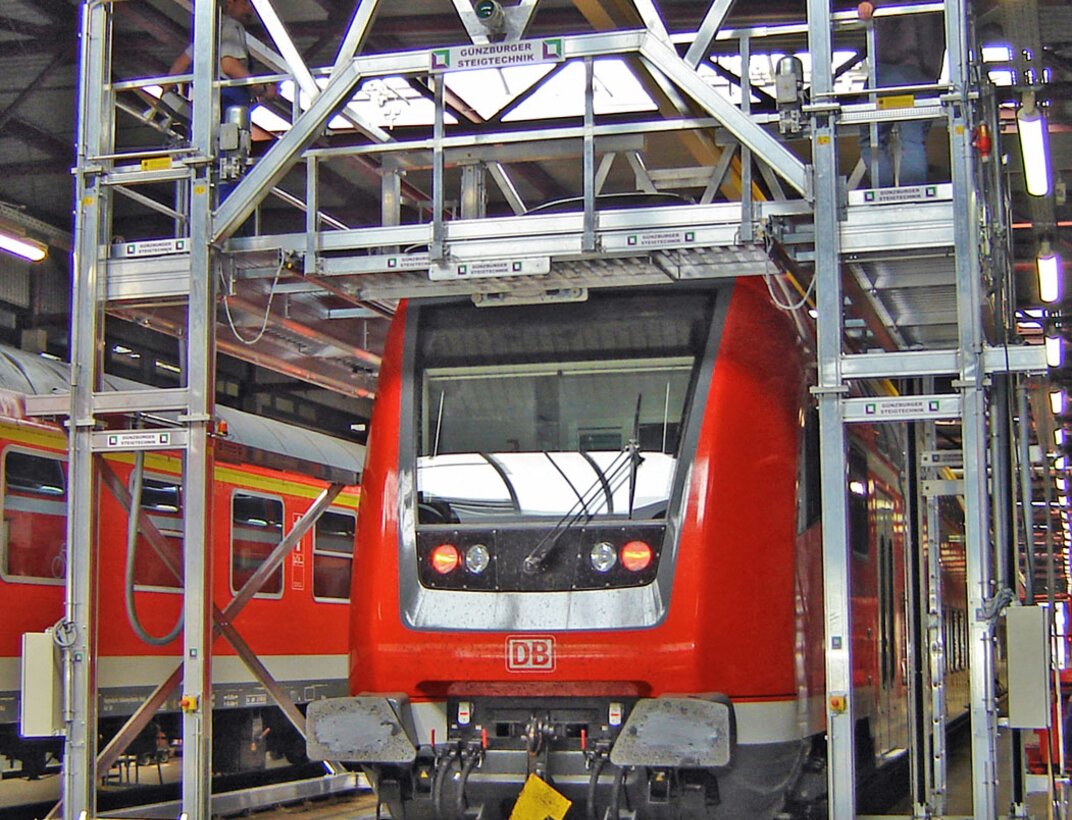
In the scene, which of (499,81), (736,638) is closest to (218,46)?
(736,638)

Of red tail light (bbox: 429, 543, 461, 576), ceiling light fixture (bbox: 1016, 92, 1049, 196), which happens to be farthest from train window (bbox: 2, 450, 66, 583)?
ceiling light fixture (bbox: 1016, 92, 1049, 196)

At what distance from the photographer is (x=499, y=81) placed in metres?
14.6

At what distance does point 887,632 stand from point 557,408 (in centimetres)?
374

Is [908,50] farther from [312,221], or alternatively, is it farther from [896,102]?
[312,221]

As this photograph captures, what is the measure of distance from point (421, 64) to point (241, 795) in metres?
6.59

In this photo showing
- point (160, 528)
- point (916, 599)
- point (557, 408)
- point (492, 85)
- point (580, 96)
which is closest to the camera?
point (557, 408)

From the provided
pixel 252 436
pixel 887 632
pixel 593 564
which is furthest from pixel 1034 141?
pixel 252 436

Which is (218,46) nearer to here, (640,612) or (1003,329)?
(640,612)

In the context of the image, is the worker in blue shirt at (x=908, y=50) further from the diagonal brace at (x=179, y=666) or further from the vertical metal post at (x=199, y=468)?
the diagonal brace at (x=179, y=666)

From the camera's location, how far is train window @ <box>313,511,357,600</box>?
14.3m

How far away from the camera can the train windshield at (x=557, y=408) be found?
809 centimetres

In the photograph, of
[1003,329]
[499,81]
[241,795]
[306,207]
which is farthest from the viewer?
[499,81]

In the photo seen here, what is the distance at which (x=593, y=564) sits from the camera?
26.3 feet

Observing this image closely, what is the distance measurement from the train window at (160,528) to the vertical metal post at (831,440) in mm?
6006
